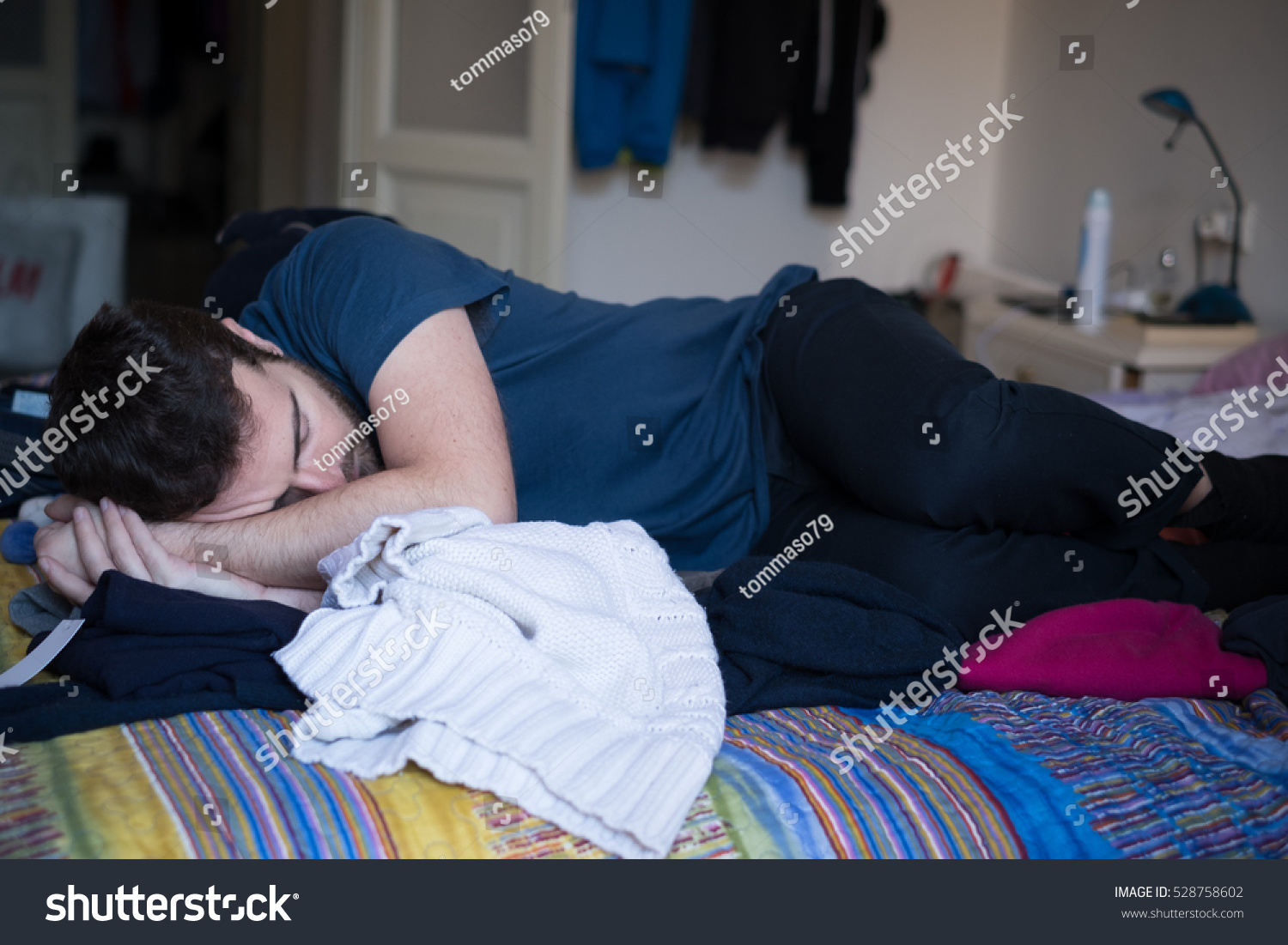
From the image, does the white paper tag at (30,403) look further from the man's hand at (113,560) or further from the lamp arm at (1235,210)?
the lamp arm at (1235,210)

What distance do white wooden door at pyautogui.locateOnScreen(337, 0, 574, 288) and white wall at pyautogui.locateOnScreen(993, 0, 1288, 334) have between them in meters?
1.33

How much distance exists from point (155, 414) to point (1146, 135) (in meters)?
2.41

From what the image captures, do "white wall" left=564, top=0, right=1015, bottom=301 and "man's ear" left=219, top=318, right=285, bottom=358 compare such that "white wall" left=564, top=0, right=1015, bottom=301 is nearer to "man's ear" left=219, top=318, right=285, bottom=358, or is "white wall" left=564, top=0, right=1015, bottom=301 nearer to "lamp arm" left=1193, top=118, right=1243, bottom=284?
"lamp arm" left=1193, top=118, right=1243, bottom=284

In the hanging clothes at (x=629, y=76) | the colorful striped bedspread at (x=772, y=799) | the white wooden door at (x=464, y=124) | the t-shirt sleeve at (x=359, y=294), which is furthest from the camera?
the hanging clothes at (x=629, y=76)

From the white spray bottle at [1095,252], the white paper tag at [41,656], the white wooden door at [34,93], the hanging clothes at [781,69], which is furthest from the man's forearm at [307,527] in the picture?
the white wooden door at [34,93]

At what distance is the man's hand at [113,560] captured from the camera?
0.97 metres

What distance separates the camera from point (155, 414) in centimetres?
92

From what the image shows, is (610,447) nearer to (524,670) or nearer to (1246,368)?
(524,670)

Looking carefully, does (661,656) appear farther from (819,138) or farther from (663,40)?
(819,138)

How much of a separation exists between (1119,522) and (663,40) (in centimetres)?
196

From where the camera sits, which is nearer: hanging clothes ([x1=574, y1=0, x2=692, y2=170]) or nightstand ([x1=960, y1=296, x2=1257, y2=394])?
nightstand ([x1=960, y1=296, x2=1257, y2=394])

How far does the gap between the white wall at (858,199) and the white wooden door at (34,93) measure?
1.74 metres

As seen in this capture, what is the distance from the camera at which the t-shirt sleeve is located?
1.05 metres

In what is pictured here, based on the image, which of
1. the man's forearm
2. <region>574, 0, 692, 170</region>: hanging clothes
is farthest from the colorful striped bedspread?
<region>574, 0, 692, 170</region>: hanging clothes
